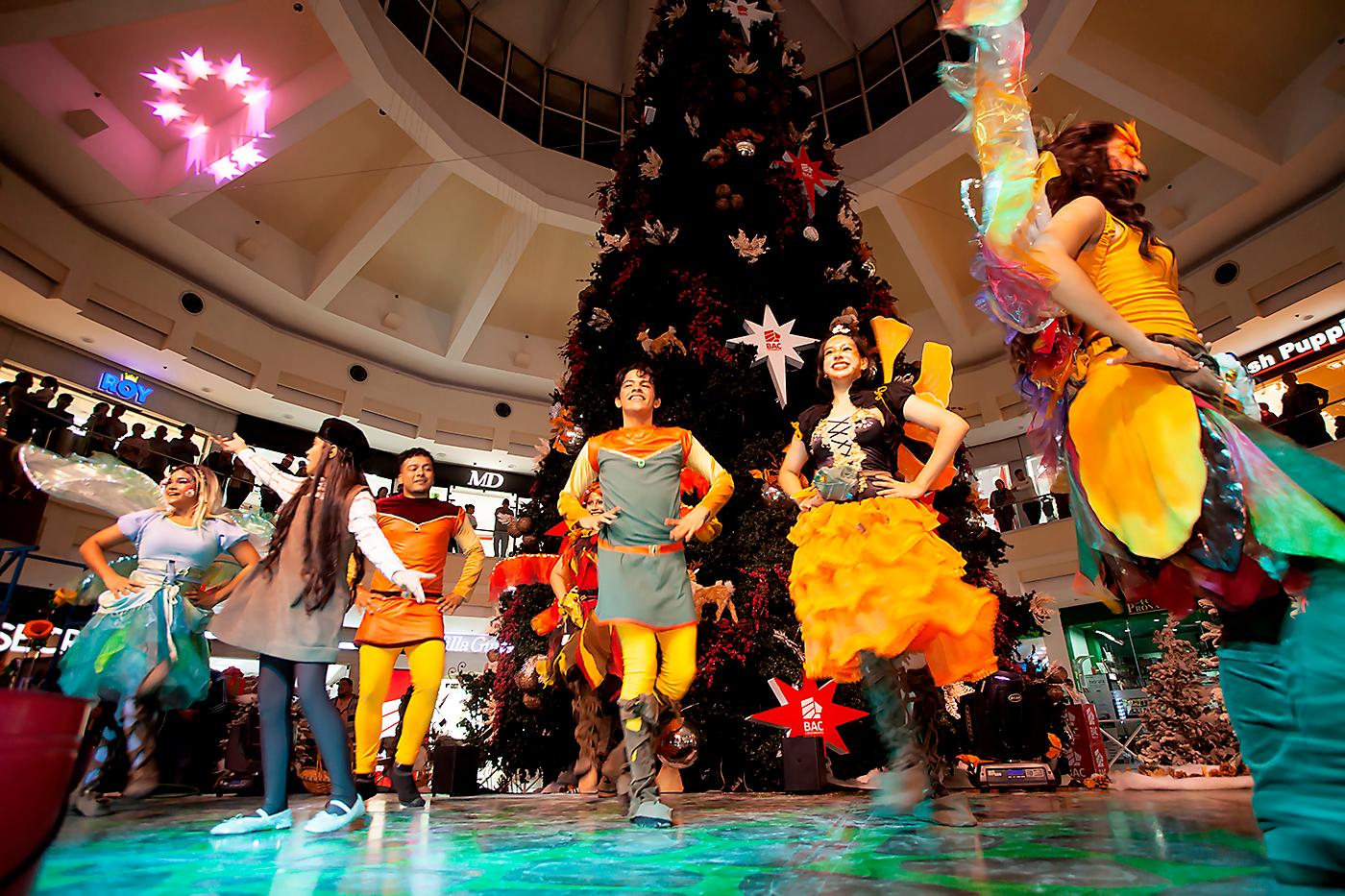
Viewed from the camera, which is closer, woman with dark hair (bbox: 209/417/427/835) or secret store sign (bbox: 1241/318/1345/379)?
woman with dark hair (bbox: 209/417/427/835)

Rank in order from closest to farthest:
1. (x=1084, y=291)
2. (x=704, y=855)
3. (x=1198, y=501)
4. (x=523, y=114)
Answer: (x=1198, y=501)
(x=1084, y=291)
(x=704, y=855)
(x=523, y=114)

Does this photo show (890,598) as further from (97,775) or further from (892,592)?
(97,775)

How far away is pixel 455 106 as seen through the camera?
39.2 ft

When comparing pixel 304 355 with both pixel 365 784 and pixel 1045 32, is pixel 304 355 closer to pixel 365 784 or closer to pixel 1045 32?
pixel 365 784

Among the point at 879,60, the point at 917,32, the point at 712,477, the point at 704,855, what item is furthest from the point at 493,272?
the point at 704,855

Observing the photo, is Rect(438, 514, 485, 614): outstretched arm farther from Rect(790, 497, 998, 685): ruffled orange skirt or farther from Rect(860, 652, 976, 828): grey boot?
Rect(860, 652, 976, 828): grey boot

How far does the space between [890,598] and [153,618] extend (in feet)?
12.6

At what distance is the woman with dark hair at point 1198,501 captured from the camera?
1321 millimetres

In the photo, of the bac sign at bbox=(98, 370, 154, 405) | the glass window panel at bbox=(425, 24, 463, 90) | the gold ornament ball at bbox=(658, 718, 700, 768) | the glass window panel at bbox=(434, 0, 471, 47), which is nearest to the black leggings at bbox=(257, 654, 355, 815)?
the gold ornament ball at bbox=(658, 718, 700, 768)

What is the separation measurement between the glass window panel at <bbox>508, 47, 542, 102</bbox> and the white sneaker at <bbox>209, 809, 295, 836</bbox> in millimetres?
13745

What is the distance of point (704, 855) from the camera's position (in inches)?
73.3

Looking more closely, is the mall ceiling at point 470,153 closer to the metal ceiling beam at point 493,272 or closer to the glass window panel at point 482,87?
the metal ceiling beam at point 493,272

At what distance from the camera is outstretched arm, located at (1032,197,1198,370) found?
1.64 m

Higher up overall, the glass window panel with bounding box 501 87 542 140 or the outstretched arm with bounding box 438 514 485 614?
the glass window panel with bounding box 501 87 542 140
